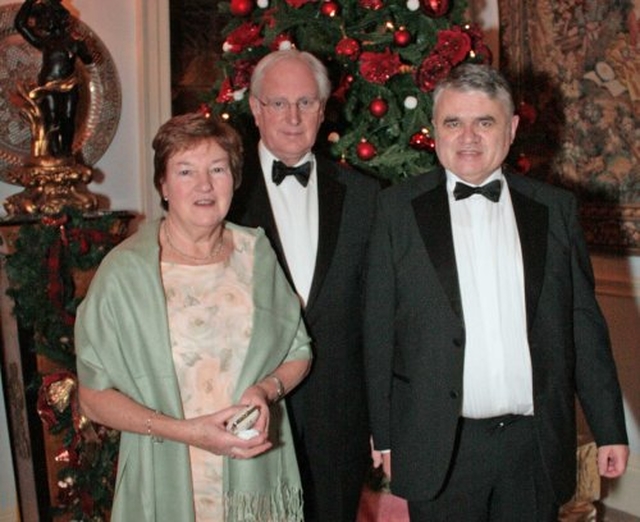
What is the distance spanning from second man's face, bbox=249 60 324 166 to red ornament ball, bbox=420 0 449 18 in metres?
1.07

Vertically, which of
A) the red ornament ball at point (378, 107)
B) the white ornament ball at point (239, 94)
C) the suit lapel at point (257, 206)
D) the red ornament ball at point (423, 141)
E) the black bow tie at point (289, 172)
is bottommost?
the suit lapel at point (257, 206)

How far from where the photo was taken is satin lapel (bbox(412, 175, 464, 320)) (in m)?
2.38

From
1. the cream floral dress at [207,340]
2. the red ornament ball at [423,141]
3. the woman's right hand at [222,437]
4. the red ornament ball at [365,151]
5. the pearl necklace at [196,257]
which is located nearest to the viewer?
the woman's right hand at [222,437]

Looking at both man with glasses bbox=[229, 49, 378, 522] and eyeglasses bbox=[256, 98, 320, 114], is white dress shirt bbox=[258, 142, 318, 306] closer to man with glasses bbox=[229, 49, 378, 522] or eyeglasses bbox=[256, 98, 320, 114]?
man with glasses bbox=[229, 49, 378, 522]

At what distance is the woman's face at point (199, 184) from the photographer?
2.26 metres

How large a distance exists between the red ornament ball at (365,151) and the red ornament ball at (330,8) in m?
0.52

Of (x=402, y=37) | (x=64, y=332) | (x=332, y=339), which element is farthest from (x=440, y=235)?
(x=64, y=332)

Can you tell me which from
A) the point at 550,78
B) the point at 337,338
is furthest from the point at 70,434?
the point at 550,78

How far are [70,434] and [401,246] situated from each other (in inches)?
66.6

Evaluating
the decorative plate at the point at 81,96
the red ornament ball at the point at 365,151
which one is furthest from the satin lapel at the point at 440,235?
the decorative plate at the point at 81,96

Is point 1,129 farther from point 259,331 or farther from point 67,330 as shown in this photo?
point 259,331

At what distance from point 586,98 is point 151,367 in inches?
125

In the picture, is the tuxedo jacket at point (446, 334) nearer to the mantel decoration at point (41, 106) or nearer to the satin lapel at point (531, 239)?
the satin lapel at point (531, 239)

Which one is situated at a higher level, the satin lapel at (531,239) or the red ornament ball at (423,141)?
the red ornament ball at (423,141)
